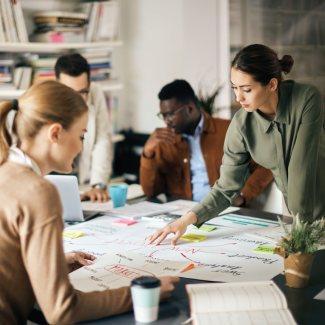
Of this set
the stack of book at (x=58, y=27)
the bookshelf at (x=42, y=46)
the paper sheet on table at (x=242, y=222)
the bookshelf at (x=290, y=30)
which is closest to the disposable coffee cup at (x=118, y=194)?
the paper sheet on table at (x=242, y=222)

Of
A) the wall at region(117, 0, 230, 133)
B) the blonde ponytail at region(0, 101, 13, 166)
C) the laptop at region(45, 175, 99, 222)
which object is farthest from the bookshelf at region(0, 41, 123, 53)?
the blonde ponytail at region(0, 101, 13, 166)

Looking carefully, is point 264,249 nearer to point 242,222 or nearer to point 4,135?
point 242,222

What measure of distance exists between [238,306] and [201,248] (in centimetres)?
46

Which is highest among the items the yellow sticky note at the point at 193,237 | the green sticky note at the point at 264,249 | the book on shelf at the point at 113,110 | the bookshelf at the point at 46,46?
the bookshelf at the point at 46,46

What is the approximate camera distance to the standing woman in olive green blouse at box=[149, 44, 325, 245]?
1.34m

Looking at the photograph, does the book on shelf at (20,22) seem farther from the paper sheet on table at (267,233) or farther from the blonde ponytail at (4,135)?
the paper sheet on table at (267,233)

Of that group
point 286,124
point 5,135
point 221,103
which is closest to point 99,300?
point 5,135

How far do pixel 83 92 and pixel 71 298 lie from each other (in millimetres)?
1689

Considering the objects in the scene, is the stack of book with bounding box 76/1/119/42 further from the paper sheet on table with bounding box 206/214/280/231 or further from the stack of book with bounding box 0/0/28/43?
the paper sheet on table with bounding box 206/214/280/231

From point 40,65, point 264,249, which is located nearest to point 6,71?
point 40,65

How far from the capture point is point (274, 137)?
1427 mm

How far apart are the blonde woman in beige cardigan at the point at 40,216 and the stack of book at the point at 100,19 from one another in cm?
241

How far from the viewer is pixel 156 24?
3.38m

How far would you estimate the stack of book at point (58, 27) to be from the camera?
291cm
